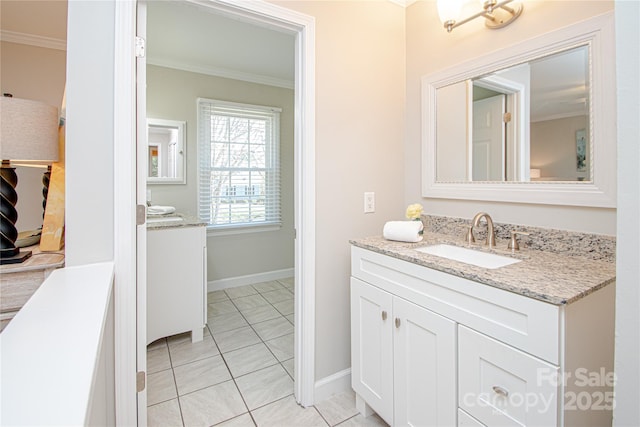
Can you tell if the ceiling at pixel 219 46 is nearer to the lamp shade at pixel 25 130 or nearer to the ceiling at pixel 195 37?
the ceiling at pixel 195 37

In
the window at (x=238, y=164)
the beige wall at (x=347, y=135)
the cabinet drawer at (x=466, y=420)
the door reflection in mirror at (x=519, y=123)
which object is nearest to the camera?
the cabinet drawer at (x=466, y=420)

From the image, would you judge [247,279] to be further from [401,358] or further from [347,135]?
[401,358]

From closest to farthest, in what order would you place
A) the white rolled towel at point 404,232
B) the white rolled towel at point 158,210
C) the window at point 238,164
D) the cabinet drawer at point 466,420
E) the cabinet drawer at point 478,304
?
the cabinet drawer at point 478,304
the cabinet drawer at point 466,420
the white rolled towel at point 404,232
the white rolled towel at point 158,210
the window at point 238,164

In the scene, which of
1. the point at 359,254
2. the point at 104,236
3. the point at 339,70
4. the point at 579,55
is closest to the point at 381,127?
the point at 339,70

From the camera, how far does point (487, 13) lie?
147 centimetres

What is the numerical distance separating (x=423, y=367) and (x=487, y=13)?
1612 mm

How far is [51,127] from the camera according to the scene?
1218 mm

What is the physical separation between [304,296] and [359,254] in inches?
15.2

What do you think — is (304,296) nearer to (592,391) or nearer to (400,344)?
(400,344)

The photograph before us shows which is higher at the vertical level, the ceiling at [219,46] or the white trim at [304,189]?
the ceiling at [219,46]

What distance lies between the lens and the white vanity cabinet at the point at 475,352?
2.92 ft

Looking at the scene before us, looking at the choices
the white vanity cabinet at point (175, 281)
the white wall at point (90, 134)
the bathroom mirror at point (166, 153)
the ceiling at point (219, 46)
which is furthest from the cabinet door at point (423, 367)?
the bathroom mirror at point (166, 153)

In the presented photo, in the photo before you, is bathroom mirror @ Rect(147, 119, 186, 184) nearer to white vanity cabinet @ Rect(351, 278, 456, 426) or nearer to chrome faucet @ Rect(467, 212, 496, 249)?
white vanity cabinet @ Rect(351, 278, 456, 426)

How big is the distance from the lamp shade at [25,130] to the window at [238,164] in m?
2.26
